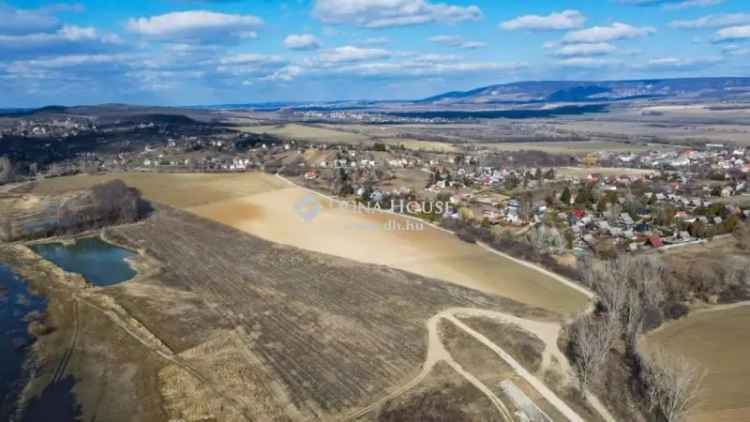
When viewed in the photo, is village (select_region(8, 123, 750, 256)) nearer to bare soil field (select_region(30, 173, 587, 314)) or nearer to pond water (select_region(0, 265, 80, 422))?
bare soil field (select_region(30, 173, 587, 314))

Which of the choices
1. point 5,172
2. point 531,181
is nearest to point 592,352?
point 531,181

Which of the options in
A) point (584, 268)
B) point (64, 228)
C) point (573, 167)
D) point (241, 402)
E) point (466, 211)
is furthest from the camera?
point (573, 167)

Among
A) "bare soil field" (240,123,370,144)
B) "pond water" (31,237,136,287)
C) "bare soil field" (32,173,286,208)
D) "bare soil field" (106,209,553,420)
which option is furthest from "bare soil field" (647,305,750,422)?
"bare soil field" (240,123,370,144)

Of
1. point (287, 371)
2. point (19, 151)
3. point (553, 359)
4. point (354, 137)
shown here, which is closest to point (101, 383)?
point (287, 371)

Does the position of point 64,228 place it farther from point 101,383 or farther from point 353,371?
point 353,371

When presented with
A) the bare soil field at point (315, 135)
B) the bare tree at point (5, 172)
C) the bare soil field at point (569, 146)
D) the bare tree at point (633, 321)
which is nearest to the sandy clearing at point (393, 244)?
the bare tree at point (633, 321)
